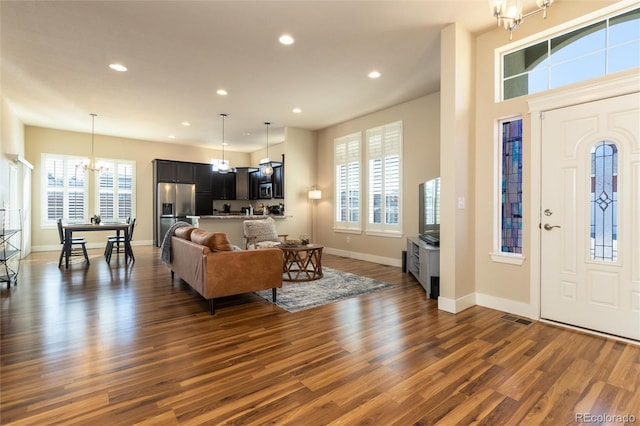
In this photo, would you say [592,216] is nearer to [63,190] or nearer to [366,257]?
[366,257]

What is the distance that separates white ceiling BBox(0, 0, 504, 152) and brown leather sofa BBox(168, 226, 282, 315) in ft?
7.60

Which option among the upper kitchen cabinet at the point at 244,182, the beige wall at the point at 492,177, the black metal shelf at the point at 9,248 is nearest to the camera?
the beige wall at the point at 492,177

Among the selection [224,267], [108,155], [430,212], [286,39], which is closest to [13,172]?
[108,155]

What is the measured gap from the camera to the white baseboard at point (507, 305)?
3239mm

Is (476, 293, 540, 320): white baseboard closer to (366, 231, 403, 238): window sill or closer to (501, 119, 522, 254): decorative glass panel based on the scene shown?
(501, 119, 522, 254): decorative glass panel

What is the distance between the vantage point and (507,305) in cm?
342

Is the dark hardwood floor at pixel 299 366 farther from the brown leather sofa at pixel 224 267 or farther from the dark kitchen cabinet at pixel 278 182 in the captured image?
the dark kitchen cabinet at pixel 278 182

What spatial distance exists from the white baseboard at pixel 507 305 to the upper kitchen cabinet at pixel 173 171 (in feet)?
28.0

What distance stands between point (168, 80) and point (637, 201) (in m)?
5.79

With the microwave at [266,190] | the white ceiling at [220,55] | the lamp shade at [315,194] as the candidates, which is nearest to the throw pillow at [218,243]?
the white ceiling at [220,55]

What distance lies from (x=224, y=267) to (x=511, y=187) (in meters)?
3.29

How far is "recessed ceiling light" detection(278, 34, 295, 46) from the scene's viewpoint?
3602mm

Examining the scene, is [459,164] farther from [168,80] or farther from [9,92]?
[9,92]

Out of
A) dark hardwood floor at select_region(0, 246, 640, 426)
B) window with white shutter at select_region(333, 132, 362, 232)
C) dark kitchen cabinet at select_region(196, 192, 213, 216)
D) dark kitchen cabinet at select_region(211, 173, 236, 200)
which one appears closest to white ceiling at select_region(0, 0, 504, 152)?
window with white shutter at select_region(333, 132, 362, 232)
